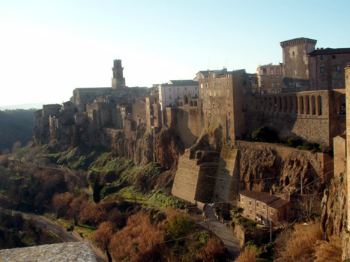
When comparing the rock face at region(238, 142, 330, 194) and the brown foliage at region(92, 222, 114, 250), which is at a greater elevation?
the rock face at region(238, 142, 330, 194)

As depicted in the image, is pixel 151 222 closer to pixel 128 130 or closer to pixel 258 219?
pixel 258 219

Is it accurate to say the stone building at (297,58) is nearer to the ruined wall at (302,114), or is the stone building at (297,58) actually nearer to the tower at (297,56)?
the tower at (297,56)

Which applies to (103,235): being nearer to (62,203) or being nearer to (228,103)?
(62,203)

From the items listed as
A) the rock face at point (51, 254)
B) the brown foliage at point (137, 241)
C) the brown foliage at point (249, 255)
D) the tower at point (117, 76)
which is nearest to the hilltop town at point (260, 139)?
the brown foliage at point (249, 255)

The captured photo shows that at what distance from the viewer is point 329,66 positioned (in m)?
44.7

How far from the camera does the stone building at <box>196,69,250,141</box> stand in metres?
41.2

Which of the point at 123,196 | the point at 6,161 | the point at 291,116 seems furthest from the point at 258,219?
the point at 6,161

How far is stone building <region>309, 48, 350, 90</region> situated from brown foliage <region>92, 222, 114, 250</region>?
22.4 m

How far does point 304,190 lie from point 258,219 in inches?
160

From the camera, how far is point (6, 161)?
72.7m

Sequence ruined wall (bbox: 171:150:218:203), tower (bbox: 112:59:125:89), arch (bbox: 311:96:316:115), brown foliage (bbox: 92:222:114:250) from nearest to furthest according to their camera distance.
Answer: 1. arch (bbox: 311:96:316:115)
2. brown foliage (bbox: 92:222:114:250)
3. ruined wall (bbox: 171:150:218:203)
4. tower (bbox: 112:59:125:89)

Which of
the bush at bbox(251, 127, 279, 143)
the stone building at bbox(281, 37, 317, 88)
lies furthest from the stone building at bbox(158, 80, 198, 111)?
the bush at bbox(251, 127, 279, 143)

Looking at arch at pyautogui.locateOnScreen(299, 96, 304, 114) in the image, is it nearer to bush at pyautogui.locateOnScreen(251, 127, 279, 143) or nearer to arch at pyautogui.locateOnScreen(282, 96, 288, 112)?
arch at pyautogui.locateOnScreen(282, 96, 288, 112)

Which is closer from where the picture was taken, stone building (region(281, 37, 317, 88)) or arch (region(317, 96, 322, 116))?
arch (region(317, 96, 322, 116))
